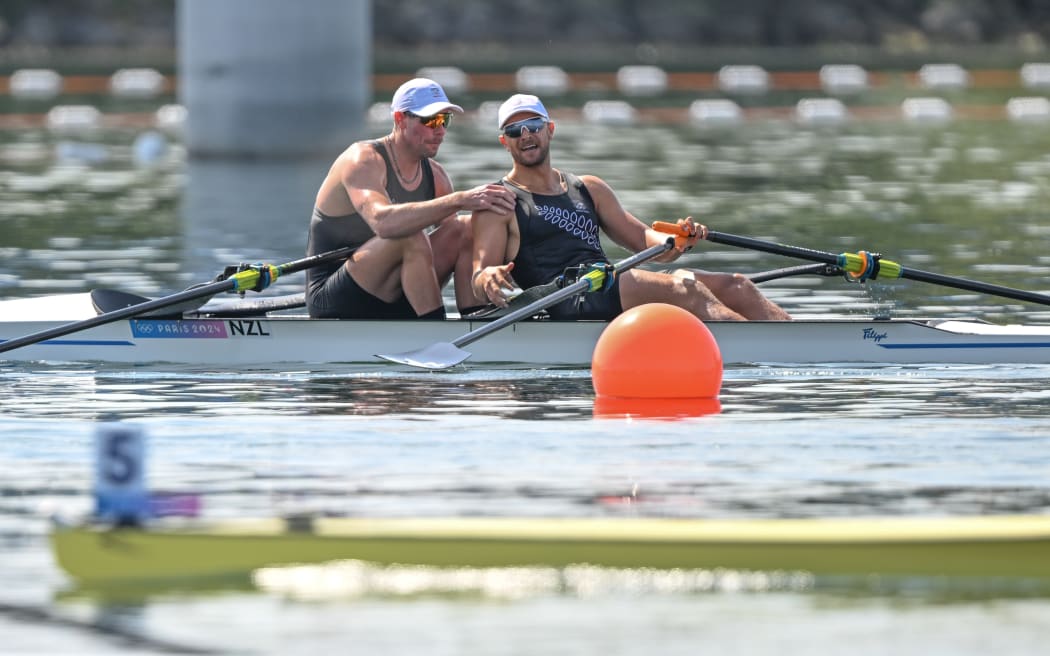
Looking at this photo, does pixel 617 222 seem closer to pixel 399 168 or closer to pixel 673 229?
pixel 673 229

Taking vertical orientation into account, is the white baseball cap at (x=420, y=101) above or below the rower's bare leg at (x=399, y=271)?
above

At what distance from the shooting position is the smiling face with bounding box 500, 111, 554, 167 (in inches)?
436

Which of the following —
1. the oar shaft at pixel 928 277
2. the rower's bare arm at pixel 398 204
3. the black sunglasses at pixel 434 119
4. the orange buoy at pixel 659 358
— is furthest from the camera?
the oar shaft at pixel 928 277

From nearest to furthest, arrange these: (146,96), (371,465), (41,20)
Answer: (371,465) → (146,96) → (41,20)

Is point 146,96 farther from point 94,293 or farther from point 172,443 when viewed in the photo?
point 172,443

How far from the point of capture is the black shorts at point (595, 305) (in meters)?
11.5

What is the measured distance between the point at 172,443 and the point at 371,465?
42.7 inches

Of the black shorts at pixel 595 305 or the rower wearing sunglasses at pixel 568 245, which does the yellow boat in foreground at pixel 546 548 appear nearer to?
the rower wearing sunglasses at pixel 568 245

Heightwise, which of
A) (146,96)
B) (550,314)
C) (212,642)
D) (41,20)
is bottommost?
(212,642)

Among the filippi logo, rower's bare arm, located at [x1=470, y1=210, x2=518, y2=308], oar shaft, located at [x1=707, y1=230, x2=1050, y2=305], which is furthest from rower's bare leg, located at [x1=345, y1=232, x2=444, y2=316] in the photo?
the filippi logo

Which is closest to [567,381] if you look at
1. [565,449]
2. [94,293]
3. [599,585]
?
[565,449]

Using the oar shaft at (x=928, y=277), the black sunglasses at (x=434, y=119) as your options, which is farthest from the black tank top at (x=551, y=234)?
the oar shaft at (x=928, y=277)

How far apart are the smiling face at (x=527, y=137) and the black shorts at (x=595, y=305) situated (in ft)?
2.53

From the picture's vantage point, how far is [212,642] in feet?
21.4
